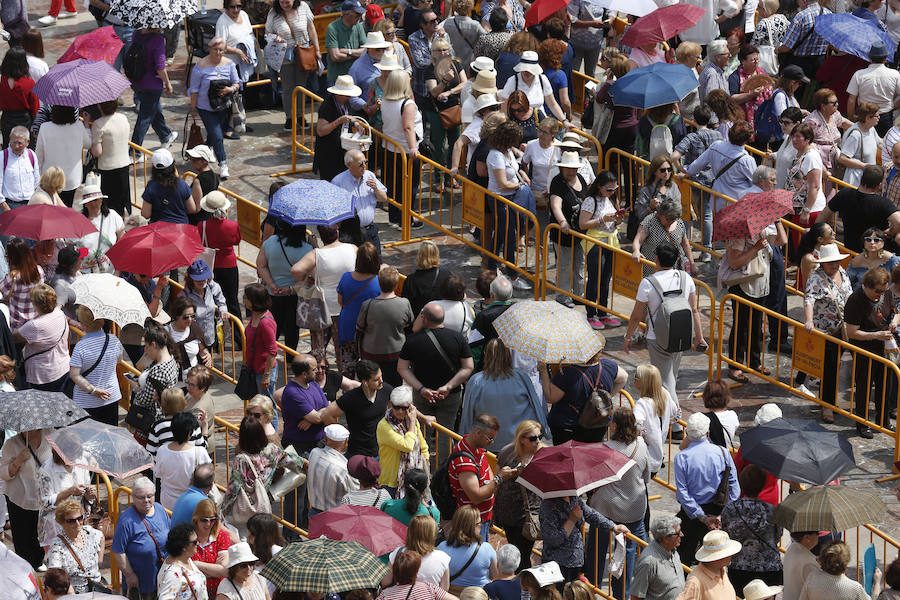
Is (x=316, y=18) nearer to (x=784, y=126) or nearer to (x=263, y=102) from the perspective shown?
(x=263, y=102)

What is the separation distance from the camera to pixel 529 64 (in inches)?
754

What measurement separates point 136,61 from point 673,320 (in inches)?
307

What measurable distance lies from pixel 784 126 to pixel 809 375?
356 centimetres

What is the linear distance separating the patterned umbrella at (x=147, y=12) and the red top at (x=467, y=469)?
8735 millimetres

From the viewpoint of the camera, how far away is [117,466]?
1278 cm

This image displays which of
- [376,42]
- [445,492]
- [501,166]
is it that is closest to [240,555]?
[445,492]

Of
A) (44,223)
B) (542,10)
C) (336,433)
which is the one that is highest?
(542,10)

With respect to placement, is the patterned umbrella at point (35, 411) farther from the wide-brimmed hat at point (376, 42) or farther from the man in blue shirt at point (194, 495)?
the wide-brimmed hat at point (376, 42)

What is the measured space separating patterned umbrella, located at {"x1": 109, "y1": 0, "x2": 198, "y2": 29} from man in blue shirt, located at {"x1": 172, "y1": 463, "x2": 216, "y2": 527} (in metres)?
8.35

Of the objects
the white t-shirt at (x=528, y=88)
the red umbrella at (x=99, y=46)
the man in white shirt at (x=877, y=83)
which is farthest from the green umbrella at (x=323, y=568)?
the man in white shirt at (x=877, y=83)

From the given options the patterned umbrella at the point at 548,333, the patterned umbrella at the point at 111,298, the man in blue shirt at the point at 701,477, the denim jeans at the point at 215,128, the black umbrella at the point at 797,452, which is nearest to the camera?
the black umbrella at the point at 797,452

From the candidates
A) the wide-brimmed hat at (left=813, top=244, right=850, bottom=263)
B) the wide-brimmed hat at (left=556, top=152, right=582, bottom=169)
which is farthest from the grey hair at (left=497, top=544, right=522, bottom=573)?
the wide-brimmed hat at (left=556, top=152, right=582, bottom=169)

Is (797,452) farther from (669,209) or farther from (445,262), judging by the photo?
(445,262)

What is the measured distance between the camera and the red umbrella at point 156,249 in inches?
594
